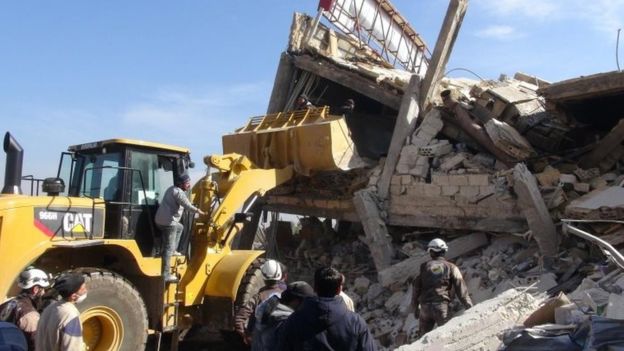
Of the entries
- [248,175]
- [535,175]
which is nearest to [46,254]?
[248,175]

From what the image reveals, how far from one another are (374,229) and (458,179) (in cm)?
151

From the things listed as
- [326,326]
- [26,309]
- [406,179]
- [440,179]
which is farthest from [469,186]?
[26,309]

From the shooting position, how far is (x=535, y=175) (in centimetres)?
773

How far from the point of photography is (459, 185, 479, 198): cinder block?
8.15m

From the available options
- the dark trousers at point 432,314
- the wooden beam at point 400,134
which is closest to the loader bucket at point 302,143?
the wooden beam at point 400,134

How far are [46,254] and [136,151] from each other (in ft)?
4.52

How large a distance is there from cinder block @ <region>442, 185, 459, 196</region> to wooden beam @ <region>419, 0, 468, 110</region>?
1513 millimetres

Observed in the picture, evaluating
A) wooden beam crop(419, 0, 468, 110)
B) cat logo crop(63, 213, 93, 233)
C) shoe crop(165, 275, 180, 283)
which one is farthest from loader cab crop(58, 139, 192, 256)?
wooden beam crop(419, 0, 468, 110)

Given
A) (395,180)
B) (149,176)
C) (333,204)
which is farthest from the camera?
(333,204)

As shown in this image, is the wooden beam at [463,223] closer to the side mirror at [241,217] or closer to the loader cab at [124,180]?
the side mirror at [241,217]

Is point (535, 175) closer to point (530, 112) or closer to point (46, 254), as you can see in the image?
point (530, 112)

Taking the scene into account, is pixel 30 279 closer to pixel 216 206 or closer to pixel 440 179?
pixel 216 206

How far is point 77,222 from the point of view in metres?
5.54

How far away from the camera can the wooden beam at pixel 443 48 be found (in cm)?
927
